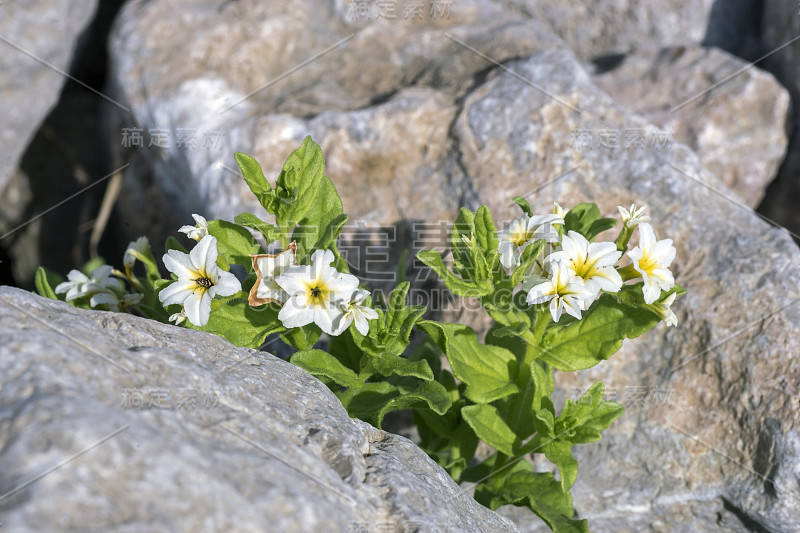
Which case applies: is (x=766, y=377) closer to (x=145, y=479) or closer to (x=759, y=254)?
(x=759, y=254)

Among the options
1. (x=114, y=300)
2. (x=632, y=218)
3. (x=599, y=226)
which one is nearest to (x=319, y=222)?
(x=114, y=300)

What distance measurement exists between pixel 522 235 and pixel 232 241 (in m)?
1.46

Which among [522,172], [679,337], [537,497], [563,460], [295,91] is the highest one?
[295,91]

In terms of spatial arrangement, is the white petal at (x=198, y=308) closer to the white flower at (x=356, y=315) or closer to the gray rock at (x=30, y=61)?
the white flower at (x=356, y=315)

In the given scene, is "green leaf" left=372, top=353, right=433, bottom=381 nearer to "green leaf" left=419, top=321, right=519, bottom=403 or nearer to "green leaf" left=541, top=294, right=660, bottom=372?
"green leaf" left=419, top=321, right=519, bottom=403

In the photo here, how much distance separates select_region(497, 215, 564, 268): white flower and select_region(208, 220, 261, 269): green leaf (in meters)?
1.28

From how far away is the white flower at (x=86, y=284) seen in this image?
399 cm

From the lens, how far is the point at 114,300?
3973mm

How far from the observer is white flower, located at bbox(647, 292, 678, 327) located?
332cm

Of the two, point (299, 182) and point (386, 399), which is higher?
point (299, 182)

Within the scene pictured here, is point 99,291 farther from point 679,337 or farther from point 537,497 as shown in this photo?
point 679,337

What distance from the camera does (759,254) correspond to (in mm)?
4227

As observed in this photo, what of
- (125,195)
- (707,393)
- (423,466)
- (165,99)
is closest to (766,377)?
(707,393)

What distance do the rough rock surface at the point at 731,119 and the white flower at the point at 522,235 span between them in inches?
114
